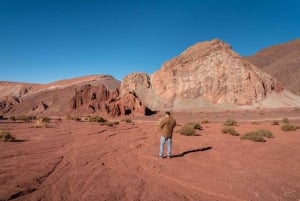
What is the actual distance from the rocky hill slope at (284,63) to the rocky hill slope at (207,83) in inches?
1530

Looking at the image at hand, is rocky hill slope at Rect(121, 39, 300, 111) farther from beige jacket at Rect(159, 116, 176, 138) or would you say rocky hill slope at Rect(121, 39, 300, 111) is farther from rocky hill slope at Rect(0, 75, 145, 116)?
beige jacket at Rect(159, 116, 176, 138)

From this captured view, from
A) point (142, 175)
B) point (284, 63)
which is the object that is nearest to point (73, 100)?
point (142, 175)

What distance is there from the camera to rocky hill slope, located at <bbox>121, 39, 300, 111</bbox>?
59344 millimetres

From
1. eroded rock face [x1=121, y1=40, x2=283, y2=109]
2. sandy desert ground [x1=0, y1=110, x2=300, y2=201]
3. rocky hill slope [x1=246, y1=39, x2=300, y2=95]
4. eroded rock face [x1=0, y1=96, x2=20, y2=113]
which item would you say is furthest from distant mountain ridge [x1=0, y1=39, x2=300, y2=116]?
sandy desert ground [x1=0, y1=110, x2=300, y2=201]

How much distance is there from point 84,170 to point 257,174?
492 cm

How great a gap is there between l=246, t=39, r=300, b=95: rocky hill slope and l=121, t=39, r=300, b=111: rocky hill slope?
127ft

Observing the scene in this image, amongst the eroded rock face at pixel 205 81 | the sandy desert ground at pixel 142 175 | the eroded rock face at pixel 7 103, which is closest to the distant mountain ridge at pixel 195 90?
the eroded rock face at pixel 205 81

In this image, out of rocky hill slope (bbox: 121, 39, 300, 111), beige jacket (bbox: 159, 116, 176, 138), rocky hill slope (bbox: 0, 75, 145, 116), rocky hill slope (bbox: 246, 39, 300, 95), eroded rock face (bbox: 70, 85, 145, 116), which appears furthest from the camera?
rocky hill slope (bbox: 246, 39, 300, 95)

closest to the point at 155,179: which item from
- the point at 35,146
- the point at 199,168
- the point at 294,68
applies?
the point at 199,168

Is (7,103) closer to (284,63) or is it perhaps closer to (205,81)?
(205,81)

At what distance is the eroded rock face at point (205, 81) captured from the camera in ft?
196

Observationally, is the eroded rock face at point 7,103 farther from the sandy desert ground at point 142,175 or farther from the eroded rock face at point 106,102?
the sandy desert ground at point 142,175

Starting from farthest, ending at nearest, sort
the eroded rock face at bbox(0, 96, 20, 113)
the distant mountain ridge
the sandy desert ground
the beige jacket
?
the eroded rock face at bbox(0, 96, 20, 113) → the distant mountain ridge → the beige jacket → the sandy desert ground

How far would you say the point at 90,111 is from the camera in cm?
5891
